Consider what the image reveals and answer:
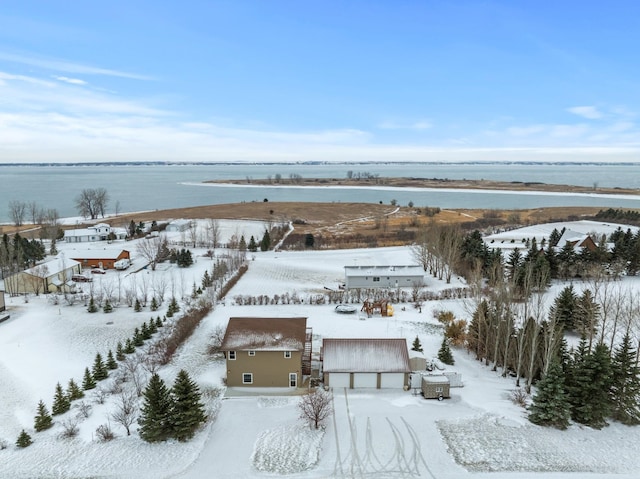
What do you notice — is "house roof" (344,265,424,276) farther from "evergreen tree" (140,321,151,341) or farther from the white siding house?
"evergreen tree" (140,321,151,341)

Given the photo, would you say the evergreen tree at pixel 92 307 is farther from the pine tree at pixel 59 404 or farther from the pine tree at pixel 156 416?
the pine tree at pixel 156 416

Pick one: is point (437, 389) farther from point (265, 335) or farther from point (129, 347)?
point (129, 347)

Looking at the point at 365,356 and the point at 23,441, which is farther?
the point at 365,356

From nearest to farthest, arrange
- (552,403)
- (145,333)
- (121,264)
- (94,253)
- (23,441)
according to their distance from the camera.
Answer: (23,441)
(552,403)
(145,333)
(121,264)
(94,253)

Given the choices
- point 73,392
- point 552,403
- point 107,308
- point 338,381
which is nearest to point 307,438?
point 338,381

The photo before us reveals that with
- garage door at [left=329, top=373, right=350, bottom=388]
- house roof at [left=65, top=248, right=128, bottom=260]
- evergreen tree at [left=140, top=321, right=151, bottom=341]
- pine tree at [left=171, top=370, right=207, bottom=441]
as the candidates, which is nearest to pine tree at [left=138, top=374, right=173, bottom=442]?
pine tree at [left=171, top=370, right=207, bottom=441]

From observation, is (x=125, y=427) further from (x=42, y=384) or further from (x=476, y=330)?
(x=476, y=330)

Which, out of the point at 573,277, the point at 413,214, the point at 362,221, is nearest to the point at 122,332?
the point at 573,277

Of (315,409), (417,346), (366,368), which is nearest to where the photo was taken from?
(315,409)

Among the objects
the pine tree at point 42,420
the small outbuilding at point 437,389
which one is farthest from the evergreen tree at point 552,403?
the pine tree at point 42,420
